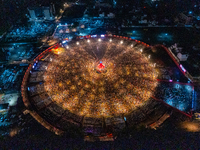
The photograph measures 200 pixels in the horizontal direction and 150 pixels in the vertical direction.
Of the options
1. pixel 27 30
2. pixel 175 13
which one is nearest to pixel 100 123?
pixel 27 30

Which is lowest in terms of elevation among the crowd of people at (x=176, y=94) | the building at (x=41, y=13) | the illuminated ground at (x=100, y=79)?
the crowd of people at (x=176, y=94)

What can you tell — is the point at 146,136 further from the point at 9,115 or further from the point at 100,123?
the point at 9,115

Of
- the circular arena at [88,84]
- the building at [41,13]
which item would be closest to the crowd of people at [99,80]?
the circular arena at [88,84]

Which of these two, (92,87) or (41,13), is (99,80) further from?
(41,13)

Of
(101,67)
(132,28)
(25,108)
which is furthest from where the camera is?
(132,28)

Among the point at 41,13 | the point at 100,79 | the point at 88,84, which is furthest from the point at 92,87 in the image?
the point at 41,13

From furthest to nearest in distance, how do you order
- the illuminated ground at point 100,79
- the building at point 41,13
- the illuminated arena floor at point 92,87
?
the building at point 41,13, the illuminated ground at point 100,79, the illuminated arena floor at point 92,87

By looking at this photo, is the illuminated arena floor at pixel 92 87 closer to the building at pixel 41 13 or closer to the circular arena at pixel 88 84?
the circular arena at pixel 88 84
